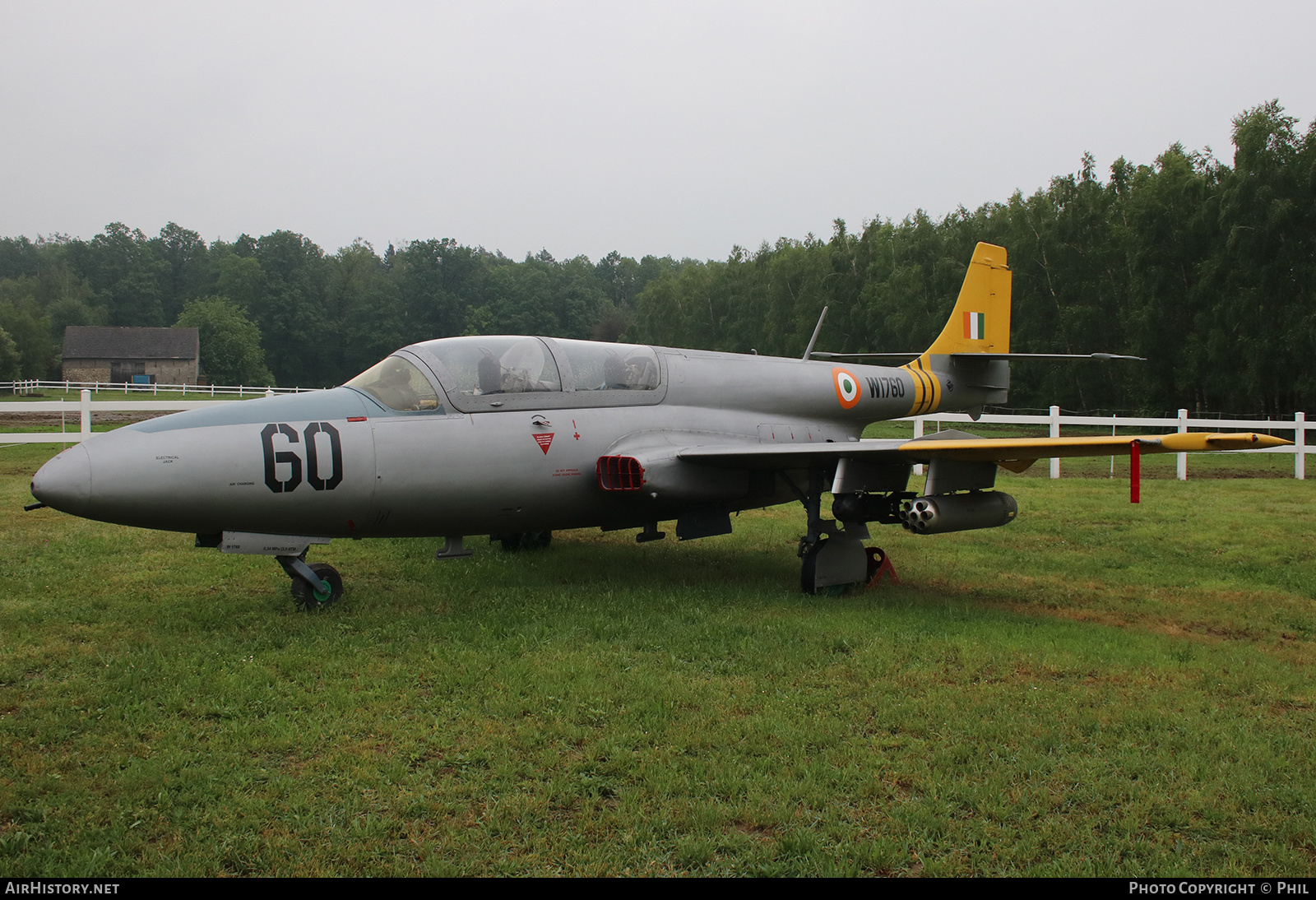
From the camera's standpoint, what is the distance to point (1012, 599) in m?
7.55

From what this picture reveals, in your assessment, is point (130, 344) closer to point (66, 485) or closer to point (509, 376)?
point (509, 376)

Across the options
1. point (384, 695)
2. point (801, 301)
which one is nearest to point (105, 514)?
point (384, 695)

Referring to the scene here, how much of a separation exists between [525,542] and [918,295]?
1552 inches

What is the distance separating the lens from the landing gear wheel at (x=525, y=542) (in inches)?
371

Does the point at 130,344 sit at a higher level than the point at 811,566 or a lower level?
higher

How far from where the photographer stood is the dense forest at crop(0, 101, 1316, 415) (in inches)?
1113

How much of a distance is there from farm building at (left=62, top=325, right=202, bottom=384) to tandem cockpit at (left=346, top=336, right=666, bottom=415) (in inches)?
2944

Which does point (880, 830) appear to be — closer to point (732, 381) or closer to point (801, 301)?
point (732, 381)

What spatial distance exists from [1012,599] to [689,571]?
2.91 m

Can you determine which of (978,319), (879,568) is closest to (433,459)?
(879,568)

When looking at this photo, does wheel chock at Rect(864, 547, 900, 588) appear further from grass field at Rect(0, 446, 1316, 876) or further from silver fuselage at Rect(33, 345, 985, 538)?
silver fuselage at Rect(33, 345, 985, 538)

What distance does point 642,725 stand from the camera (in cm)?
439

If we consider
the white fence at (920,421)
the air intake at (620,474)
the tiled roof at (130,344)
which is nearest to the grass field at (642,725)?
the air intake at (620,474)
